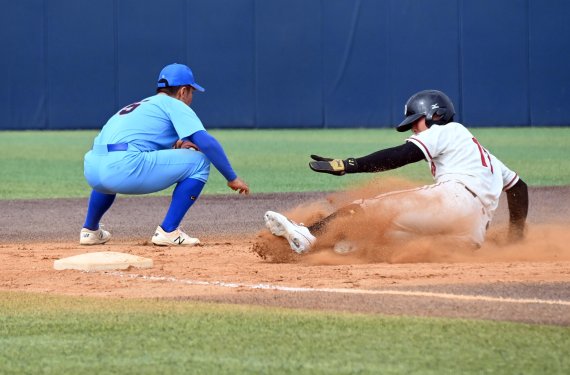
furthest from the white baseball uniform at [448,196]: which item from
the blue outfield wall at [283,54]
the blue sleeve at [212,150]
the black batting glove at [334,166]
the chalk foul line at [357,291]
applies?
the blue outfield wall at [283,54]

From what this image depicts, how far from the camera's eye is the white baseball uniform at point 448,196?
6492mm

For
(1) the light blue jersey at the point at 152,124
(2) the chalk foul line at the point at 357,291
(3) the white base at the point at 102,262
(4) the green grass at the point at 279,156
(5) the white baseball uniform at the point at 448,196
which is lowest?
(4) the green grass at the point at 279,156

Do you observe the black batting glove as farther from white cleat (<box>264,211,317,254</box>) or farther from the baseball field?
the baseball field

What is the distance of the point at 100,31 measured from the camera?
22.3 m

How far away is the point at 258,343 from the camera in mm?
4277

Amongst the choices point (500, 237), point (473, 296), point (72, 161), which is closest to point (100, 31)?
point (72, 161)

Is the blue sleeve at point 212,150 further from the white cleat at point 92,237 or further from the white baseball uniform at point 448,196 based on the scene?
the white baseball uniform at point 448,196

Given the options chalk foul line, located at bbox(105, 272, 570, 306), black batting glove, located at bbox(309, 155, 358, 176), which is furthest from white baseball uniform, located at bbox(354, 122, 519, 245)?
chalk foul line, located at bbox(105, 272, 570, 306)

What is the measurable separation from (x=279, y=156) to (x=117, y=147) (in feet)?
30.8

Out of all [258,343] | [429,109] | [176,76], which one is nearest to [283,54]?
[176,76]

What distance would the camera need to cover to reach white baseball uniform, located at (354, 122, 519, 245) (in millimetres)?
6492

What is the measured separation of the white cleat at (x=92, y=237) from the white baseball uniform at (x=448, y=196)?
7.07ft

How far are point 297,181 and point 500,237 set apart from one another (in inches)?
240

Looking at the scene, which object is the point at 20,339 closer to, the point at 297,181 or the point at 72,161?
the point at 297,181
